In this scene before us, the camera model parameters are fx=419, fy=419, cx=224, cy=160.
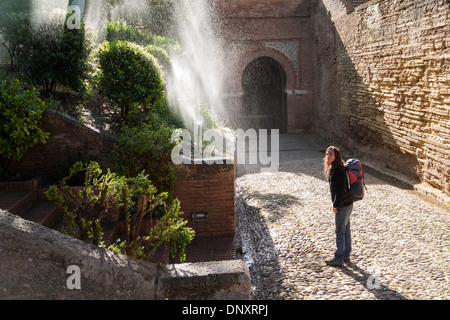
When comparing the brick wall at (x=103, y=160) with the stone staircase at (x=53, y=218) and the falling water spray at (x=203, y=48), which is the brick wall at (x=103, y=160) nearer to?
the stone staircase at (x=53, y=218)

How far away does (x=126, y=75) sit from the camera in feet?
20.5

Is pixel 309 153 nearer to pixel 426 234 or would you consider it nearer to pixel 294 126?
pixel 294 126

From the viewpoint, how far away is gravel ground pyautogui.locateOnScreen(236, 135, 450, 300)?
3678 millimetres

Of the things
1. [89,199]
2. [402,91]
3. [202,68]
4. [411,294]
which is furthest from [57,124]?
[202,68]

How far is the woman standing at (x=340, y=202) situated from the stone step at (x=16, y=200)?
3.13m

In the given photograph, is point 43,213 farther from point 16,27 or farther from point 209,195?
point 16,27

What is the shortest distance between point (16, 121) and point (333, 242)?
3788mm

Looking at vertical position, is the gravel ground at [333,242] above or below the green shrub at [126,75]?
below

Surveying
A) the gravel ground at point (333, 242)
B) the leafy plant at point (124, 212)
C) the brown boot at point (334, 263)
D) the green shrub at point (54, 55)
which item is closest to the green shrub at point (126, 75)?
the green shrub at point (54, 55)

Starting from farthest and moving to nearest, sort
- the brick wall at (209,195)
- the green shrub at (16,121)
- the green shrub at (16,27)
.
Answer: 1. the green shrub at (16,27)
2. the brick wall at (209,195)
3. the green shrub at (16,121)

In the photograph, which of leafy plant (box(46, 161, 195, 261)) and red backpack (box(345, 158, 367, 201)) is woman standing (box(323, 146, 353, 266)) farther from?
leafy plant (box(46, 161, 195, 261))

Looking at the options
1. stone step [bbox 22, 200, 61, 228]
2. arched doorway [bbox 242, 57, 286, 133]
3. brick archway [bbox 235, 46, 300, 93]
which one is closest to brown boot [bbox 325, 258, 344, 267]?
stone step [bbox 22, 200, 61, 228]

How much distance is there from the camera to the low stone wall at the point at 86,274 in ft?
7.07

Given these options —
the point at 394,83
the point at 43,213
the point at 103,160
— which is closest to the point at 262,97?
the point at 394,83
